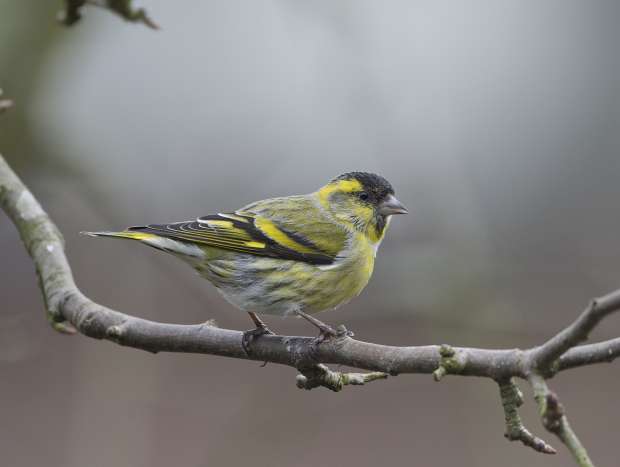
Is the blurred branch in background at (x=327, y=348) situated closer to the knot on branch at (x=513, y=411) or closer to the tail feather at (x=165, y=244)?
the knot on branch at (x=513, y=411)

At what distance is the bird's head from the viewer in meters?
5.91

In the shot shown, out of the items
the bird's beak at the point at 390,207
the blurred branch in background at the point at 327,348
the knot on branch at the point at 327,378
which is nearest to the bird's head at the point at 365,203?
the bird's beak at the point at 390,207

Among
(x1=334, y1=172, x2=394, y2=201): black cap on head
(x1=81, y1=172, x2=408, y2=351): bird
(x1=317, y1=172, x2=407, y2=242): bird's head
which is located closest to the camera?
(x1=81, y1=172, x2=408, y2=351): bird

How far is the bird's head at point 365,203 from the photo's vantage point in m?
5.91

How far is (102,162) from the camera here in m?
9.24

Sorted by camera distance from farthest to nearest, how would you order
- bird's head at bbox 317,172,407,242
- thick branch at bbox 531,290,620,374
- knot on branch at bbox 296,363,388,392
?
bird's head at bbox 317,172,407,242
knot on branch at bbox 296,363,388,392
thick branch at bbox 531,290,620,374

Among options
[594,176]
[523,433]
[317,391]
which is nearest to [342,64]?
[317,391]

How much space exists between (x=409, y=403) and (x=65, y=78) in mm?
5407

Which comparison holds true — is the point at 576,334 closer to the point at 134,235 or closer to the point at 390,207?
the point at 134,235

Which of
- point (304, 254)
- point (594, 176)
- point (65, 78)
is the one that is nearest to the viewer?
point (304, 254)

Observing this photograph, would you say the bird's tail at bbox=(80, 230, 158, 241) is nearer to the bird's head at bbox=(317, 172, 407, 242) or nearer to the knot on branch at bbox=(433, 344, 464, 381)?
the bird's head at bbox=(317, 172, 407, 242)

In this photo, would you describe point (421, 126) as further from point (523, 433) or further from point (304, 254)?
point (523, 433)

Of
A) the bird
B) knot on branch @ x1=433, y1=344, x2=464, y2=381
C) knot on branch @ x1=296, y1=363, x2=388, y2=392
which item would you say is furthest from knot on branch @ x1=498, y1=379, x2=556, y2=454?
the bird

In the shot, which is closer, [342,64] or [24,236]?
[24,236]
